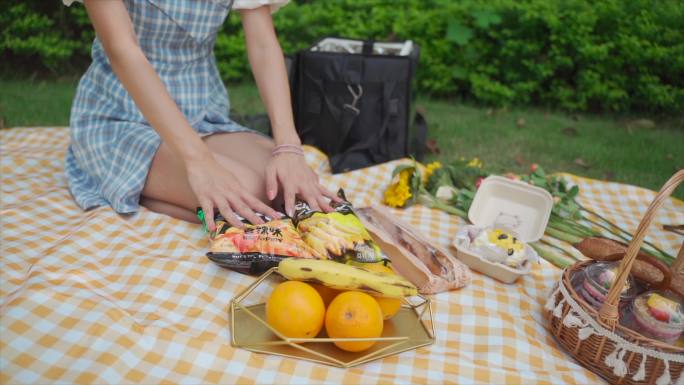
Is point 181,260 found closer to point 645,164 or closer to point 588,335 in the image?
point 588,335

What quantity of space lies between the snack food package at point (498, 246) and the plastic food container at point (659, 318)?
0.44 metres

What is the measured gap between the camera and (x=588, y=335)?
4.53ft

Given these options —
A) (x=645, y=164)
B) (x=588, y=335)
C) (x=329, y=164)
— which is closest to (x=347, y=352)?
(x=588, y=335)

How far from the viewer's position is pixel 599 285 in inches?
56.5

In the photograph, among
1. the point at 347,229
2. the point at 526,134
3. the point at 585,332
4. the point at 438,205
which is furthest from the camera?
the point at 526,134

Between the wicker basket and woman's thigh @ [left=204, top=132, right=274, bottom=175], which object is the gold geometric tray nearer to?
the wicker basket

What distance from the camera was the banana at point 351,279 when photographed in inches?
51.6

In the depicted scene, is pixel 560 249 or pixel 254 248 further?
pixel 560 249

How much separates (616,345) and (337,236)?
0.75 meters

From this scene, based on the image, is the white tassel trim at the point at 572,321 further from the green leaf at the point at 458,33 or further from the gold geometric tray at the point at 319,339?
the green leaf at the point at 458,33

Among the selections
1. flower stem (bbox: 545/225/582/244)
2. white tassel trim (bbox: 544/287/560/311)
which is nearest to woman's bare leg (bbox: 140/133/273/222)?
white tassel trim (bbox: 544/287/560/311)

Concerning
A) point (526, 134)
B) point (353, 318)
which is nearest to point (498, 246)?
point (353, 318)

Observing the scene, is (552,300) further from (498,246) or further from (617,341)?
(498,246)

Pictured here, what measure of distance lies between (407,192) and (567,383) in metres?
1.03
